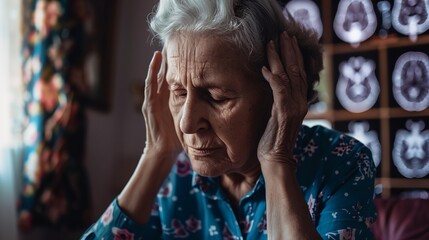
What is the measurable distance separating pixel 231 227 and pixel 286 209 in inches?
10.3

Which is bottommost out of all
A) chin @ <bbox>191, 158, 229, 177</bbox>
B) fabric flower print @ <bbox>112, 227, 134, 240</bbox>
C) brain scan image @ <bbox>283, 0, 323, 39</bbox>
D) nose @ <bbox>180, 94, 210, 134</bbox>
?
fabric flower print @ <bbox>112, 227, 134, 240</bbox>

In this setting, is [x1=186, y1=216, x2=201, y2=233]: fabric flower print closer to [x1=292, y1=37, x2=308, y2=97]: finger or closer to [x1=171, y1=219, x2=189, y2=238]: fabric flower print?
[x1=171, y1=219, x2=189, y2=238]: fabric flower print

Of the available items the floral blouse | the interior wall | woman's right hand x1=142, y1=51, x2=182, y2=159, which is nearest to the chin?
the floral blouse

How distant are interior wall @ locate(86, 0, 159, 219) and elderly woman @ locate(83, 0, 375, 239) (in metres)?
2.77

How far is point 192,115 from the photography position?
114 cm

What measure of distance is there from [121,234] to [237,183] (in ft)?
1.02

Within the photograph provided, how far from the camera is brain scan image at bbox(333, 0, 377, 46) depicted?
128 inches

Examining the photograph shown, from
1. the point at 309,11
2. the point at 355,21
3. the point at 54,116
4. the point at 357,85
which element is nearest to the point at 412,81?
the point at 357,85

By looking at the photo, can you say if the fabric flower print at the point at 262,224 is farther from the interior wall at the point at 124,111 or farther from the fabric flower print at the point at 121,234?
the interior wall at the point at 124,111

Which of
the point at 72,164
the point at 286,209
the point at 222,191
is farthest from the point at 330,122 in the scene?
the point at 286,209

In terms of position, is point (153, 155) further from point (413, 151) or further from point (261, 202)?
point (413, 151)

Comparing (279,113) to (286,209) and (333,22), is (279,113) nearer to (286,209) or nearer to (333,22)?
(286,209)

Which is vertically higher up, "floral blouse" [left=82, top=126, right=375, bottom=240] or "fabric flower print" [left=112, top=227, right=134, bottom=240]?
"floral blouse" [left=82, top=126, right=375, bottom=240]

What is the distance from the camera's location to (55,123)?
3.13 m
